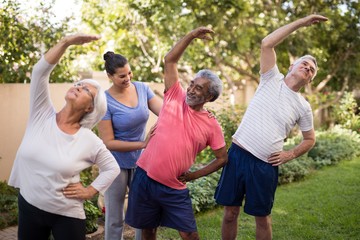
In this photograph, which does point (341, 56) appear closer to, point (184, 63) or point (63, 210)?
point (184, 63)

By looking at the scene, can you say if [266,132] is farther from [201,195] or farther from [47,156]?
[201,195]

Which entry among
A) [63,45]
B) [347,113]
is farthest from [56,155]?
[347,113]

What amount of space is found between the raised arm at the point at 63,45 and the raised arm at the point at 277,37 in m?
1.38

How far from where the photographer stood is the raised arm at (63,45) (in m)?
2.53

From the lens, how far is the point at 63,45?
2566 mm

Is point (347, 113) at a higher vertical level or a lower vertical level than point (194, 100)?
lower

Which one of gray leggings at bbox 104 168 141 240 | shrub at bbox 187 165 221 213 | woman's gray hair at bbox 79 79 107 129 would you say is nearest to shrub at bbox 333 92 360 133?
shrub at bbox 187 165 221 213

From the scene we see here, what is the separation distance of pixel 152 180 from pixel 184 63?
8465mm

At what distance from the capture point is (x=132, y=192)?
10.6 feet

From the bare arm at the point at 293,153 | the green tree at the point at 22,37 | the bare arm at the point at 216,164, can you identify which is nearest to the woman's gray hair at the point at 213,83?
the bare arm at the point at 216,164

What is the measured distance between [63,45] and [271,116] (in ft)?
5.54

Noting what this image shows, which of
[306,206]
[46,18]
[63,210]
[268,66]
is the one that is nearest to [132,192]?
[63,210]

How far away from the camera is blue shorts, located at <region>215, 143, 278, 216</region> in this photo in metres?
3.59

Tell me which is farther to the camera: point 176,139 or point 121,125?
point 121,125
